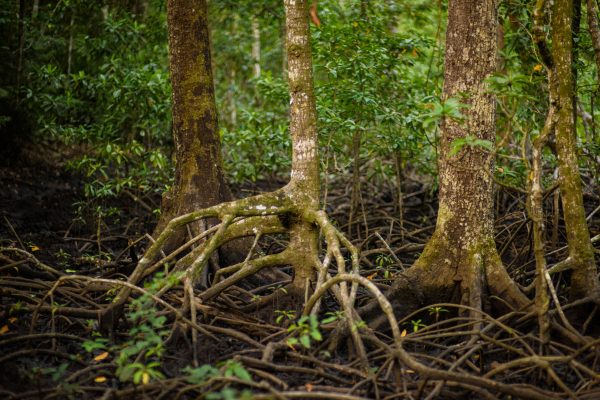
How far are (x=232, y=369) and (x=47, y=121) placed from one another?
6650 millimetres

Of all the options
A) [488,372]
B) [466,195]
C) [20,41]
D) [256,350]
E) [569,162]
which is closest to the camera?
[488,372]

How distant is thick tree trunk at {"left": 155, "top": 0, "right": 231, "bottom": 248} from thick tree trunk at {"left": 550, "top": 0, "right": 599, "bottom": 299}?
3172 millimetres

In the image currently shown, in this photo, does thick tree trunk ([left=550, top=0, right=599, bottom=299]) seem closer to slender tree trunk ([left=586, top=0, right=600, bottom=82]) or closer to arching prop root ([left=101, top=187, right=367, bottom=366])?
slender tree trunk ([left=586, top=0, right=600, bottom=82])

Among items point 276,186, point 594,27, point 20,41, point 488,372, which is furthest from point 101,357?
point 276,186

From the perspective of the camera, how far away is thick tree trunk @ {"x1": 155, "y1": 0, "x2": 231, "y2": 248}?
19.6 ft

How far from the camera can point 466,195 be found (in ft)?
15.4

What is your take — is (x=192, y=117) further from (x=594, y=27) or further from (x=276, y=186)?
(x=276, y=186)

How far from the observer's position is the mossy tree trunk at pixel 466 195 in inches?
181

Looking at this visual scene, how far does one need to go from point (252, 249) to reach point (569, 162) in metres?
2.49

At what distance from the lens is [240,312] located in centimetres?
480

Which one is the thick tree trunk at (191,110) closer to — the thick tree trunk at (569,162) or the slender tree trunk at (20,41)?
the thick tree trunk at (569,162)

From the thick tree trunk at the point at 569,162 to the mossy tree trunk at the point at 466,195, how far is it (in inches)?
18.6

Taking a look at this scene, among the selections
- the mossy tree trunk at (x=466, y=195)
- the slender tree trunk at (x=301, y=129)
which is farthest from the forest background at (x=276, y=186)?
the slender tree trunk at (x=301, y=129)

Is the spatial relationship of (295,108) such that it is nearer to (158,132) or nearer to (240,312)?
(240,312)
